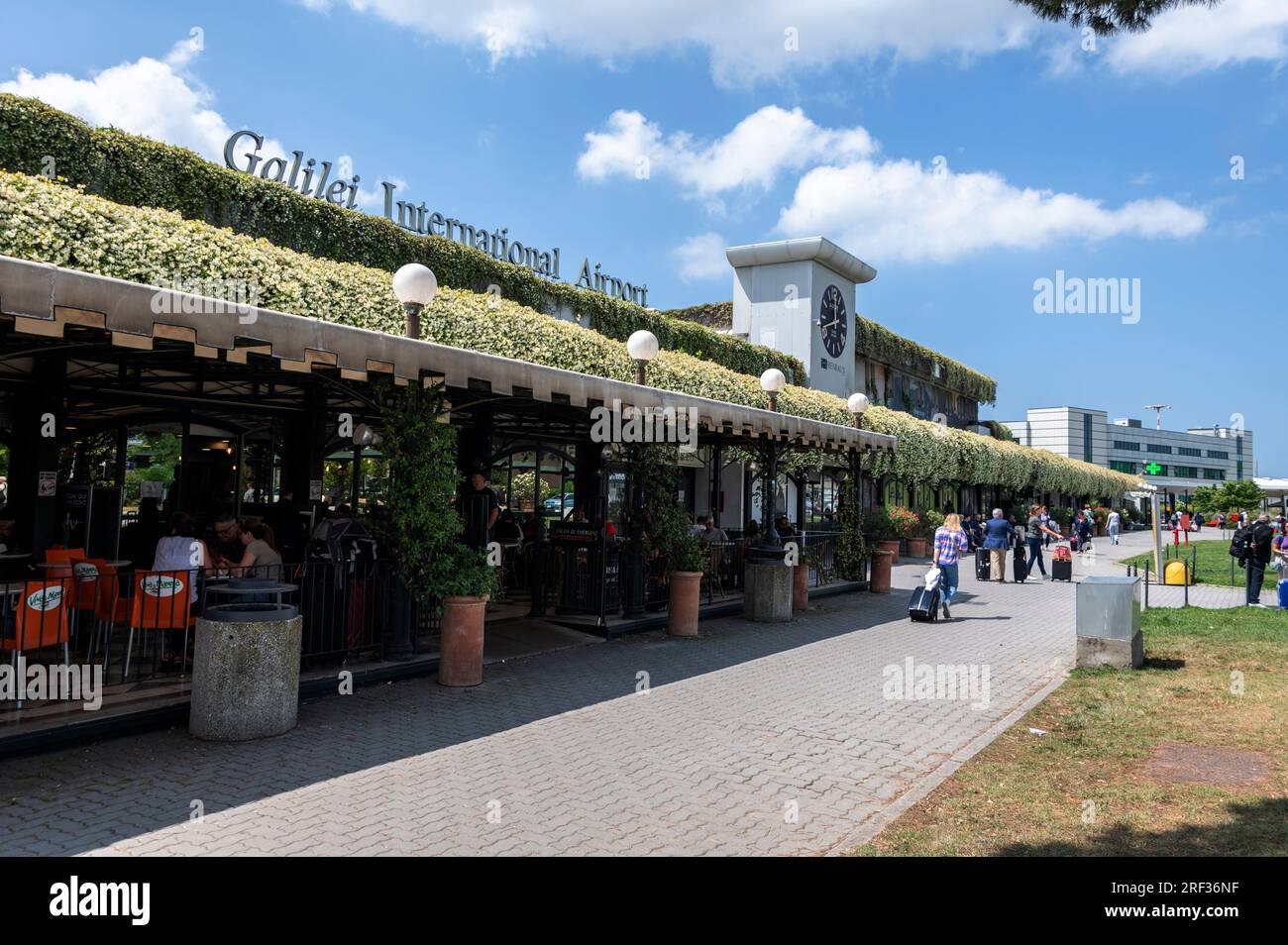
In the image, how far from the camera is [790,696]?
8188mm

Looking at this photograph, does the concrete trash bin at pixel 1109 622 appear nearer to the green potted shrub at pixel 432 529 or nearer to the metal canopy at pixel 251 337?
the metal canopy at pixel 251 337

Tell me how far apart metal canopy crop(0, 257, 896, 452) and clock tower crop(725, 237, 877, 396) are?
2391 cm

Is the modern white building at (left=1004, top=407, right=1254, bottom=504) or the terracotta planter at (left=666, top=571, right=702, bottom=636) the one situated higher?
the modern white building at (left=1004, top=407, right=1254, bottom=504)

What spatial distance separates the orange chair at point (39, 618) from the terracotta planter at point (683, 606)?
6.97 meters

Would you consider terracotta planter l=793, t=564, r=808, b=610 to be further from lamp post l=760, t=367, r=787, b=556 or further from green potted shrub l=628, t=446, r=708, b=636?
green potted shrub l=628, t=446, r=708, b=636

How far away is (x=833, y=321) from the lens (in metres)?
34.0

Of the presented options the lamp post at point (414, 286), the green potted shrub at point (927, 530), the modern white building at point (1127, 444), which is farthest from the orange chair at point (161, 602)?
the modern white building at point (1127, 444)

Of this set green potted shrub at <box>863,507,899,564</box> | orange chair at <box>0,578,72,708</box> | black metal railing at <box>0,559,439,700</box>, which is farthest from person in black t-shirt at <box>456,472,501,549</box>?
green potted shrub at <box>863,507,899,564</box>

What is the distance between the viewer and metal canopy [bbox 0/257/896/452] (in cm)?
489

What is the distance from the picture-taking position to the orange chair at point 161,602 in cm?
689

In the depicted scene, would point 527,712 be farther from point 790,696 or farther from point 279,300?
point 279,300

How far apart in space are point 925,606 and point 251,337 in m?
10.9

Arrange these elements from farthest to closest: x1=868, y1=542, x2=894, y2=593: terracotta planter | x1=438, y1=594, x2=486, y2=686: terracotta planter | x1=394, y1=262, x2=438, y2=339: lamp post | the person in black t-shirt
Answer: x1=868, y1=542, x2=894, y2=593: terracotta planter
the person in black t-shirt
x1=438, y1=594, x2=486, y2=686: terracotta planter
x1=394, y1=262, x2=438, y2=339: lamp post
